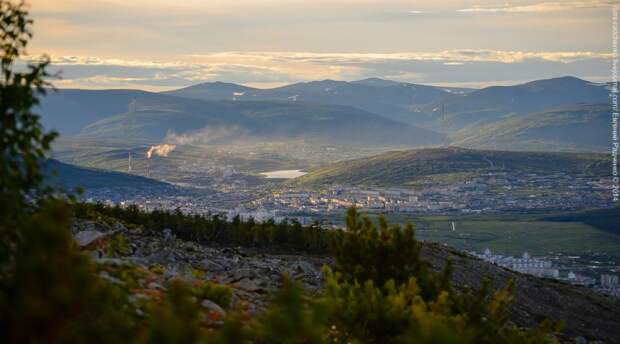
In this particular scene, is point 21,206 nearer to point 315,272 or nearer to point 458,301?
point 458,301

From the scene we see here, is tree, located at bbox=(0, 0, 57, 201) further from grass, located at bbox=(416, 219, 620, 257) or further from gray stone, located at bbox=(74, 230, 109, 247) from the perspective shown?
grass, located at bbox=(416, 219, 620, 257)

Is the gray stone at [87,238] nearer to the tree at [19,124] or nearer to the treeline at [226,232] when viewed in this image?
the tree at [19,124]

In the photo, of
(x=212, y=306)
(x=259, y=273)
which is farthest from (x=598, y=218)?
(x=212, y=306)

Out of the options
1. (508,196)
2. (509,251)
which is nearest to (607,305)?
(509,251)

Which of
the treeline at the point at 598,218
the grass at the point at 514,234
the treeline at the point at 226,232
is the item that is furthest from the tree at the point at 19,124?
the treeline at the point at 598,218

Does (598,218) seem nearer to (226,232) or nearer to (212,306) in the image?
(226,232)

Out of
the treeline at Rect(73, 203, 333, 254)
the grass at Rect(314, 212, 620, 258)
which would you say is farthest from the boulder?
the grass at Rect(314, 212, 620, 258)
